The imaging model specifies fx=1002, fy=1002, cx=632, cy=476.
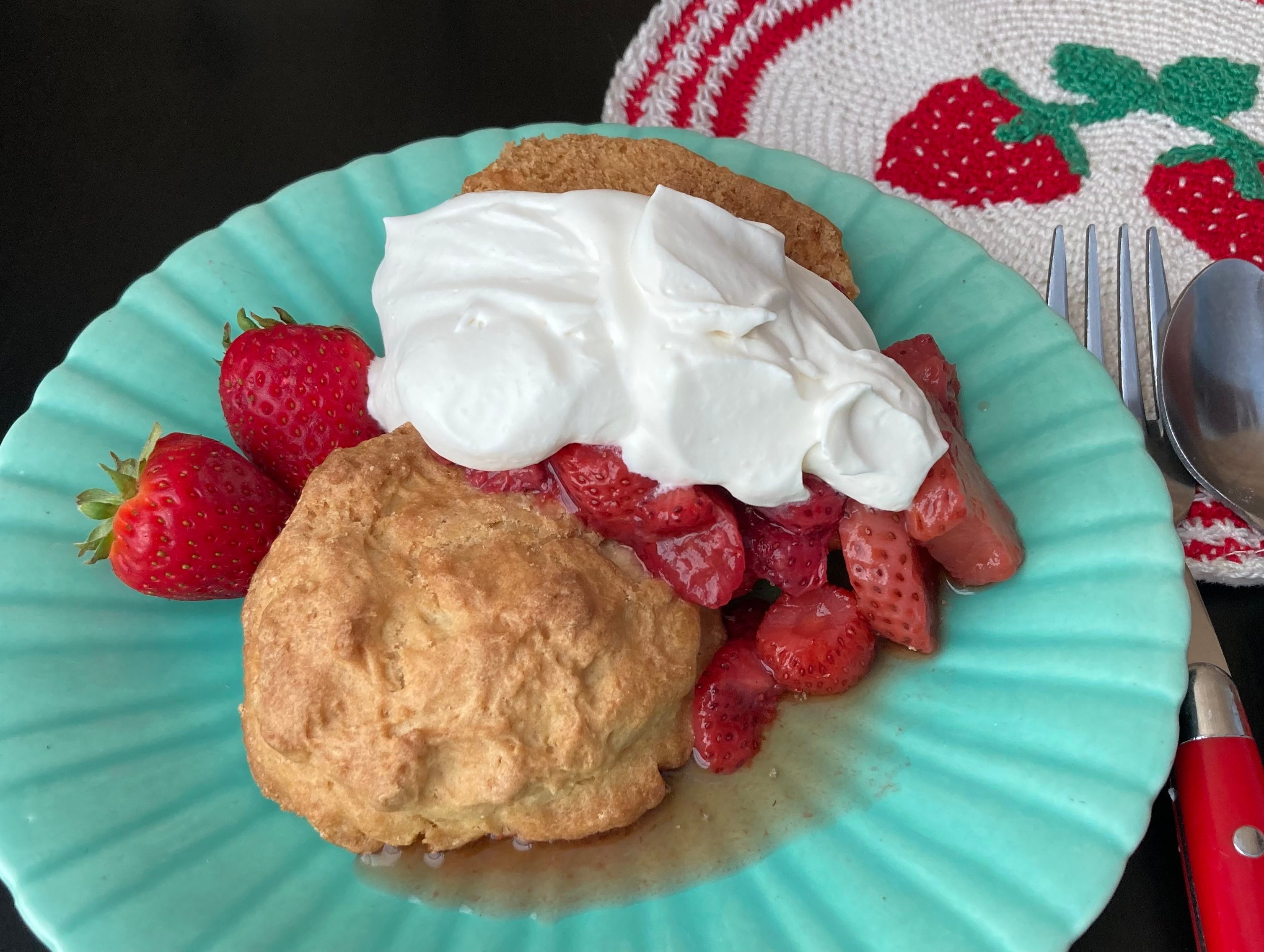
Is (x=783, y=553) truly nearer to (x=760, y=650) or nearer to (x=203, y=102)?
(x=760, y=650)

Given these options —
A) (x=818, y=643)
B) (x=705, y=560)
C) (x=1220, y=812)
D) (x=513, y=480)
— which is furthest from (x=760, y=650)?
(x=1220, y=812)

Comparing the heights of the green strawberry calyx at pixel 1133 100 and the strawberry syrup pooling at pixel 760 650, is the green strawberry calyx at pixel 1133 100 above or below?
above

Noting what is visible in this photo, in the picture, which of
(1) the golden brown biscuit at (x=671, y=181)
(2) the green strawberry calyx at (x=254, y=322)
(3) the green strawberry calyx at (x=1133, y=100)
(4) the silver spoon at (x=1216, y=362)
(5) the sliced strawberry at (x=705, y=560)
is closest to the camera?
(5) the sliced strawberry at (x=705, y=560)

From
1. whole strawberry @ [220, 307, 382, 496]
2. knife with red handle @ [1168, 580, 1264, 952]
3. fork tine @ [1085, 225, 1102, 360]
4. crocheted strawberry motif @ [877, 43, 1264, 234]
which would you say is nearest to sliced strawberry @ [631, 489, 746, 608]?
whole strawberry @ [220, 307, 382, 496]

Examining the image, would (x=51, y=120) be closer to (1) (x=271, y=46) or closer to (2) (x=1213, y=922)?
(1) (x=271, y=46)

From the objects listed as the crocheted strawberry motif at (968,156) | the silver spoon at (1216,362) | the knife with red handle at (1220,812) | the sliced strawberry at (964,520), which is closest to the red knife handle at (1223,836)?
the knife with red handle at (1220,812)

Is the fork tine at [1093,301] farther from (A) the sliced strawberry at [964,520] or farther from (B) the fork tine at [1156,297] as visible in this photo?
(A) the sliced strawberry at [964,520]
